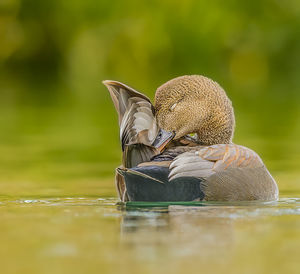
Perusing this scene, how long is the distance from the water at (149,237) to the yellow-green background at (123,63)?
4481mm

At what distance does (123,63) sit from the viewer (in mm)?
31641

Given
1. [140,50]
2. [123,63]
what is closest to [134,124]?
[123,63]

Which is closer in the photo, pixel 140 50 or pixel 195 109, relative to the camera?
pixel 195 109

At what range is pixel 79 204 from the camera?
7508 millimetres

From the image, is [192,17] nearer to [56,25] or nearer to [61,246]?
[56,25]

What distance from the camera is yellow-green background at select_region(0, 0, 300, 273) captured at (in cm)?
1407

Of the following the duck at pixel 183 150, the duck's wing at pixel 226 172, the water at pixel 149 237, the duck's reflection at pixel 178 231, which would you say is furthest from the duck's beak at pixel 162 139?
the duck's reflection at pixel 178 231

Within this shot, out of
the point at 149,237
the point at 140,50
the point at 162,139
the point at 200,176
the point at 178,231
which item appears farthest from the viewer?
the point at 140,50

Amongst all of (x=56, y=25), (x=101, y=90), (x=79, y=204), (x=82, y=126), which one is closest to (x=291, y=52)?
(x=56, y=25)

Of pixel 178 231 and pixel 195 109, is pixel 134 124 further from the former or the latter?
pixel 178 231

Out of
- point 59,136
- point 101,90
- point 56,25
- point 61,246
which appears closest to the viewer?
point 61,246

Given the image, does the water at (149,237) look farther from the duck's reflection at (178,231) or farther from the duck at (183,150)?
the duck at (183,150)

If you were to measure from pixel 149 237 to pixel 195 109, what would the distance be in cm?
201

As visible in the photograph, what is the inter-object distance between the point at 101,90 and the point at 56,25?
27.7 feet
